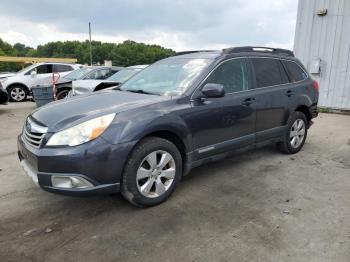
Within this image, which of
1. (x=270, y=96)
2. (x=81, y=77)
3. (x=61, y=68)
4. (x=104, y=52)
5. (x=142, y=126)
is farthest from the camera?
(x=104, y=52)

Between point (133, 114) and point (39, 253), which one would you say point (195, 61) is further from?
point (39, 253)

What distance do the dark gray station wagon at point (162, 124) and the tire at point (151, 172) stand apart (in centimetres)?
1

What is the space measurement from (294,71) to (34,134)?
13.6 ft

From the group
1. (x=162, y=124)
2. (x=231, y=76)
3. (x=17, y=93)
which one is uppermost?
(x=231, y=76)

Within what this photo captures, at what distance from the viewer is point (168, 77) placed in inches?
165

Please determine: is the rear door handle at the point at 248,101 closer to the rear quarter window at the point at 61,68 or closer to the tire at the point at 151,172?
the tire at the point at 151,172

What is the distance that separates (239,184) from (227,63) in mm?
1585

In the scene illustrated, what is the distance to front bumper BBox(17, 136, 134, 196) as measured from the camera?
292cm

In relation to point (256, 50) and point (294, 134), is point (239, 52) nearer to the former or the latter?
point (256, 50)

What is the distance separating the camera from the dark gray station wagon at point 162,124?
2994mm

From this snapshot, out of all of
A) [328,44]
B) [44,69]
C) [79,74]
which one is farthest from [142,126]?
[44,69]

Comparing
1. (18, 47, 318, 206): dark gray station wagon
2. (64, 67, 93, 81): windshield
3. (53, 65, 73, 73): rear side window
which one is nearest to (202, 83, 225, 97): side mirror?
(18, 47, 318, 206): dark gray station wagon

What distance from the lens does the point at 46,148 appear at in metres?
3.00

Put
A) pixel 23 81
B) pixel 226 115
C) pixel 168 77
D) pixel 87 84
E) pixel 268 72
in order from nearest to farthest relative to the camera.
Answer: pixel 226 115
pixel 168 77
pixel 268 72
pixel 87 84
pixel 23 81
